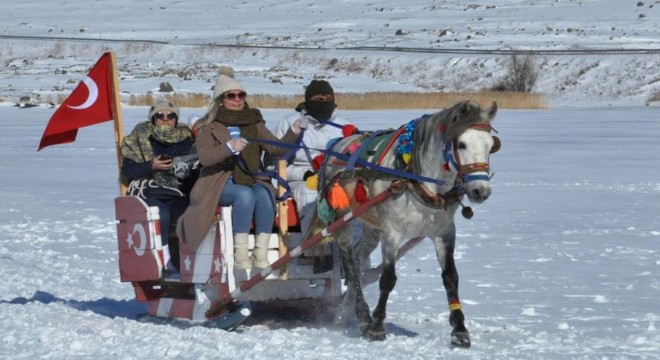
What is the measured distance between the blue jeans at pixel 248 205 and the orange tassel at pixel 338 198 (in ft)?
1.54

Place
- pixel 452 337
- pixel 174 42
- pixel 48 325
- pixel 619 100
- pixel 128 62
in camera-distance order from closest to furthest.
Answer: pixel 452 337 < pixel 48 325 < pixel 619 100 < pixel 128 62 < pixel 174 42

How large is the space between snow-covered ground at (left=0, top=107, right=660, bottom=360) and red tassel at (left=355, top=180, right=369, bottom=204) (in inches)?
32.7

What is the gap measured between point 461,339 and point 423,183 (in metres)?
0.89

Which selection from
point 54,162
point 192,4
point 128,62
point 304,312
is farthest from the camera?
point 192,4

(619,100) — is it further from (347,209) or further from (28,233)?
(347,209)

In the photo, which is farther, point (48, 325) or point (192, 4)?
point (192, 4)

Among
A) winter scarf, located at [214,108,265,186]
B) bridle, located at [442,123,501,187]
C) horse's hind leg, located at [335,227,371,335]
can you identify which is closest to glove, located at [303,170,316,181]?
winter scarf, located at [214,108,265,186]

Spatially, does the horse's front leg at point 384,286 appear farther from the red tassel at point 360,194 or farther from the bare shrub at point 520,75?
the bare shrub at point 520,75

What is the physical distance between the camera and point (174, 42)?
7262cm

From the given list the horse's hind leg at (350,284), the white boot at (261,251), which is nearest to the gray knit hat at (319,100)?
the horse's hind leg at (350,284)

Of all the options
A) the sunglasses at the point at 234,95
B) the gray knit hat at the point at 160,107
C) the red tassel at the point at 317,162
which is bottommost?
the red tassel at the point at 317,162

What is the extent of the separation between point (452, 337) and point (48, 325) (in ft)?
7.96

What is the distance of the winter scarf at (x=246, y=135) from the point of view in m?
7.68

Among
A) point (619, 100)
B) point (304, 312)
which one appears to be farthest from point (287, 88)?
point (304, 312)
